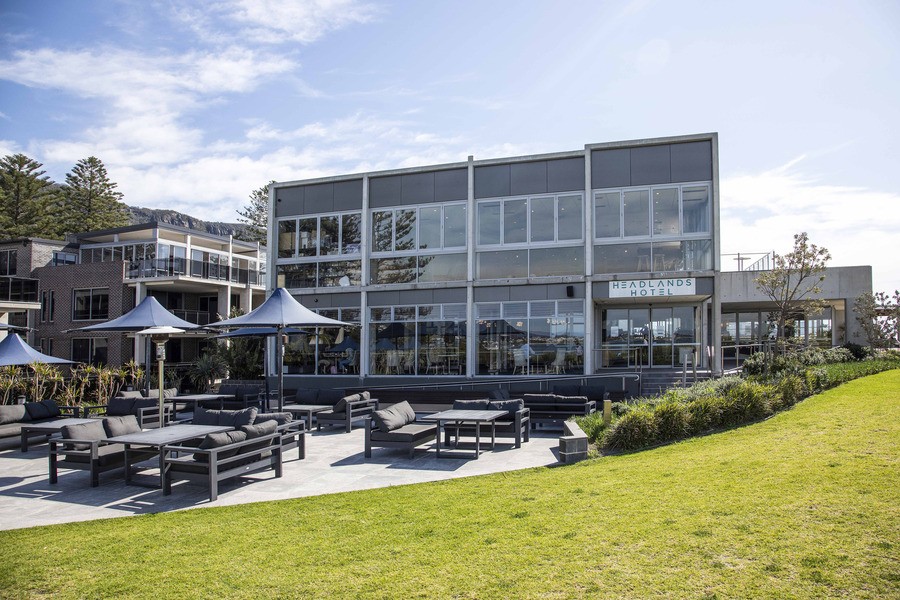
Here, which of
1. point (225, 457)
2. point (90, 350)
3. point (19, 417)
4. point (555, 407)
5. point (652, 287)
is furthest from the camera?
point (90, 350)

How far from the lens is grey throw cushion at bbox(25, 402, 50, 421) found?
12023mm

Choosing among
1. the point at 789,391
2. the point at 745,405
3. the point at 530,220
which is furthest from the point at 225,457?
the point at 530,220

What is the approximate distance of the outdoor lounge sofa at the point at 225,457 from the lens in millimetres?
7712

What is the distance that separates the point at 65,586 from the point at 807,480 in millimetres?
6873

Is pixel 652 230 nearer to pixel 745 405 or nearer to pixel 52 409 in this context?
pixel 745 405

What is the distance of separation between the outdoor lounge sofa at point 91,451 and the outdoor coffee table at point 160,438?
0.19 m

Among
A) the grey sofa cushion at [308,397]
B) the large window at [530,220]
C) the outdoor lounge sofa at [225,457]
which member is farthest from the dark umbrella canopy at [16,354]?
the large window at [530,220]

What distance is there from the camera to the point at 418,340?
2008cm

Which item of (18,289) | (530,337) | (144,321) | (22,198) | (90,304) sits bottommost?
(530,337)

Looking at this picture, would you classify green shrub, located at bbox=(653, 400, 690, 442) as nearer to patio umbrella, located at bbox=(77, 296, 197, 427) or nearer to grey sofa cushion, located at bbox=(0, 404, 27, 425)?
patio umbrella, located at bbox=(77, 296, 197, 427)

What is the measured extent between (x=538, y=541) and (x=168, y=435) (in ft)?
19.1

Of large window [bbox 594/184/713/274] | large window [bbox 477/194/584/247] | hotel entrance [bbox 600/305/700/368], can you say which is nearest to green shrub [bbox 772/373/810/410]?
large window [bbox 594/184/713/274]

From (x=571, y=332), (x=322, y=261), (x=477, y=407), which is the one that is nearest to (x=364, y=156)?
(x=322, y=261)

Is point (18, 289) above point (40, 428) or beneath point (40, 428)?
above
